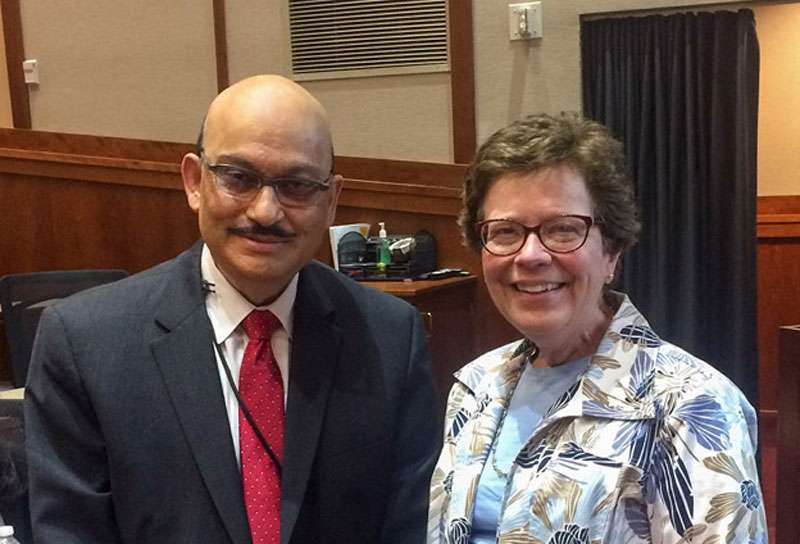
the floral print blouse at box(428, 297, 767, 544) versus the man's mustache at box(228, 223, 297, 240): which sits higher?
the man's mustache at box(228, 223, 297, 240)

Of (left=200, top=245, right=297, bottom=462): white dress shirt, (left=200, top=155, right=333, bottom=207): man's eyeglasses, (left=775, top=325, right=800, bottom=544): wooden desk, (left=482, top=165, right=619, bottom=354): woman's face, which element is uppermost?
(left=200, top=155, right=333, bottom=207): man's eyeglasses

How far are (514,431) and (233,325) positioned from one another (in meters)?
0.53

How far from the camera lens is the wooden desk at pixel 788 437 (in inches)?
98.1

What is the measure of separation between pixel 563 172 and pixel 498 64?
3.01 meters

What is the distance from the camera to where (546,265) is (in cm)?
131

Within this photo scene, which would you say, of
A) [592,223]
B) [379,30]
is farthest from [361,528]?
[379,30]

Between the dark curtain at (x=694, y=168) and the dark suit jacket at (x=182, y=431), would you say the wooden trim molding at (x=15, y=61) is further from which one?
the dark suit jacket at (x=182, y=431)

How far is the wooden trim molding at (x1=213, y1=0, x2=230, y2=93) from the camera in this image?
476cm

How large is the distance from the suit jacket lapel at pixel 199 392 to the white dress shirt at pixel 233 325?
26mm

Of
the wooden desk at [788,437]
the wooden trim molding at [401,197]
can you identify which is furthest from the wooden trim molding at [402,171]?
the wooden desk at [788,437]

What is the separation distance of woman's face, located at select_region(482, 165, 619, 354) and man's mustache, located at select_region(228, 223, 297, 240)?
341 millimetres

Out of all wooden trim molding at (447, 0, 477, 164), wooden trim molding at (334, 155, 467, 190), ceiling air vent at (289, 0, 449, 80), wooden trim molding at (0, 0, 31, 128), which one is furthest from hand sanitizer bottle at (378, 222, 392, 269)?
wooden trim molding at (0, 0, 31, 128)

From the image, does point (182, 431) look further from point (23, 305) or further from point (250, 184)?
point (23, 305)

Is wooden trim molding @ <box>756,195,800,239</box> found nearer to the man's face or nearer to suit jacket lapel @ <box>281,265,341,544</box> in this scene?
suit jacket lapel @ <box>281,265,341,544</box>
